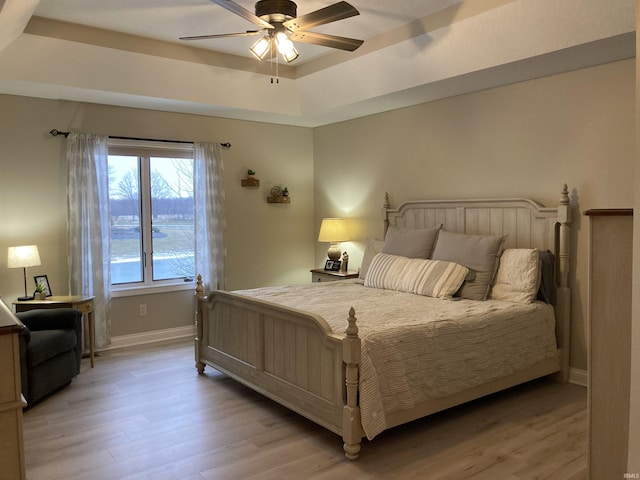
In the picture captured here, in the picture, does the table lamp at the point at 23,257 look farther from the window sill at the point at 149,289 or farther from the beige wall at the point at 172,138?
the window sill at the point at 149,289

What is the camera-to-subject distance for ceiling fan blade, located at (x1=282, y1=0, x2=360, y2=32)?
2747 mm

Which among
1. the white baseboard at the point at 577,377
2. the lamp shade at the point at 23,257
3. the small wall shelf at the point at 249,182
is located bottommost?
the white baseboard at the point at 577,377

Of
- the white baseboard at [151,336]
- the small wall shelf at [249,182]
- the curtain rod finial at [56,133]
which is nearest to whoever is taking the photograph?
the curtain rod finial at [56,133]

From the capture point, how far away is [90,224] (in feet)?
15.6

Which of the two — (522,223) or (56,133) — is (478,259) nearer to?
(522,223)

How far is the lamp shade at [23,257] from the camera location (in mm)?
4129

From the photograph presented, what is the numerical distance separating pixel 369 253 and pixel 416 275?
1.00 metres

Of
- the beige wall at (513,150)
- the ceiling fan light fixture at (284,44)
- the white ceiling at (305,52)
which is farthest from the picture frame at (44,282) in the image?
the beige wall at (513,150)

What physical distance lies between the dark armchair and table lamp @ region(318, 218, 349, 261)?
262 cm

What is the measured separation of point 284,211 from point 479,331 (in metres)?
3.41

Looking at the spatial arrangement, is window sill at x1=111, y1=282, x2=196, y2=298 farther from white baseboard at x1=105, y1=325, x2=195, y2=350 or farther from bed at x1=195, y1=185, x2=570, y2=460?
bed at x1=195, y1=185, x2=570, y2=460

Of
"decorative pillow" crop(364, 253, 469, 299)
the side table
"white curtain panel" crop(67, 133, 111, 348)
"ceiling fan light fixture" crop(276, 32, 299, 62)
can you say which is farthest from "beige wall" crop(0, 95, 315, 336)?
"ceiling fan light fixture" crop(276, 32, 299, 62)

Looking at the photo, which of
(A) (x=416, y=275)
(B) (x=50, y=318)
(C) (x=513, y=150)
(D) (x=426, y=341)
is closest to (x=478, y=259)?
(A) (x=416, y=275)

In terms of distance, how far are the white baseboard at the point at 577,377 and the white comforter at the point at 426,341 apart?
32 centimetres
